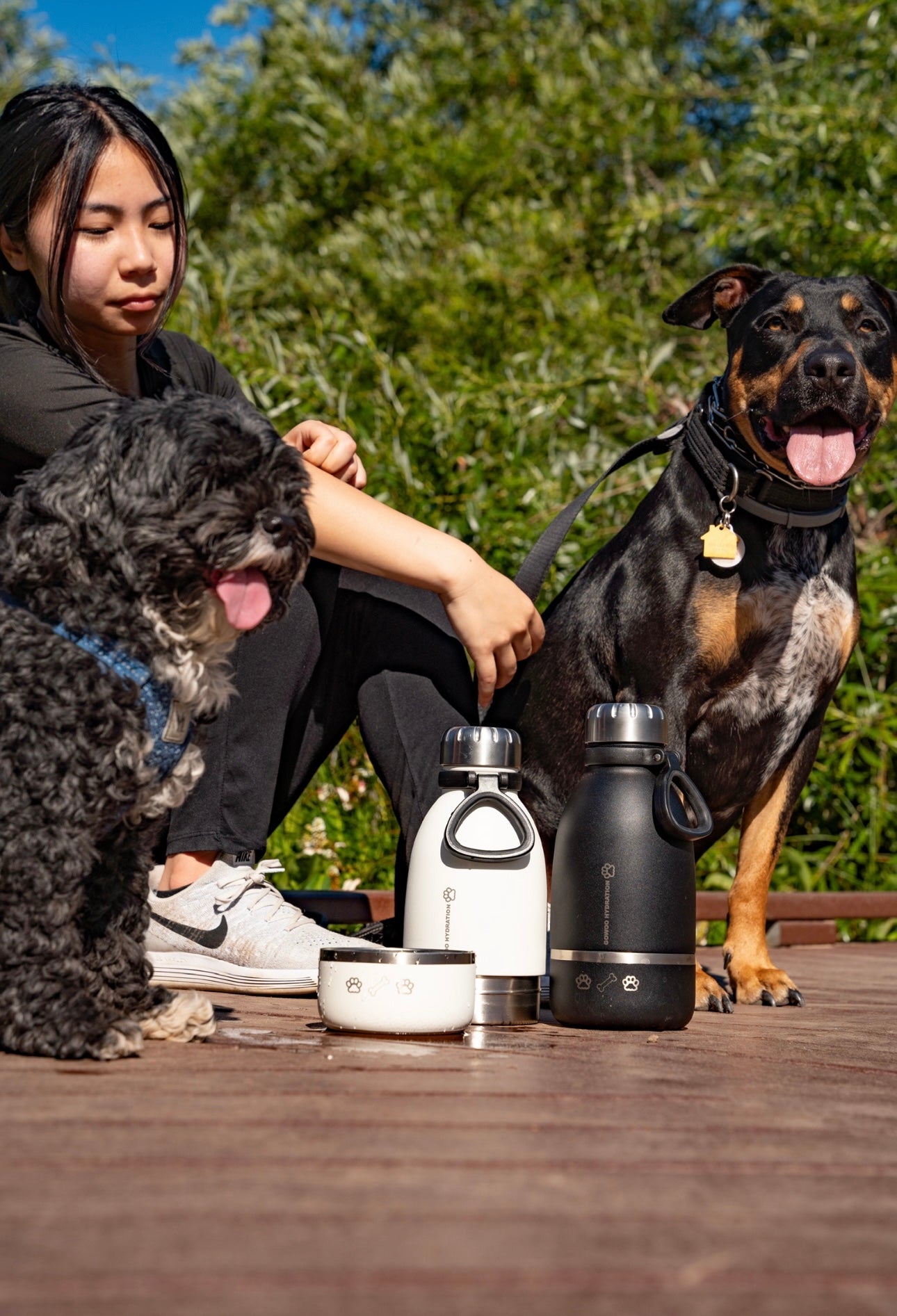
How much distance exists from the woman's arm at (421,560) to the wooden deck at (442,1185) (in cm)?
104

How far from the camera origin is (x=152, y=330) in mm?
3188

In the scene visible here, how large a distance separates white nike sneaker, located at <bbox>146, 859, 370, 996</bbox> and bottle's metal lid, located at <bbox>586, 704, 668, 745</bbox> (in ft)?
2.36

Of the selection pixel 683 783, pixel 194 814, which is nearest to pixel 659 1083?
pixel 683 783

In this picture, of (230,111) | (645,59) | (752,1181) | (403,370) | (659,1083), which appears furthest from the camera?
(230,111)

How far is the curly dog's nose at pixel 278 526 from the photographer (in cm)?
224

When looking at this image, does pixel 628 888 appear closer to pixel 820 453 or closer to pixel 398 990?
pixel 398 990

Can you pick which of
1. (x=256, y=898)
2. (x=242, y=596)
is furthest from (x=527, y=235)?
(x=242, y=596)

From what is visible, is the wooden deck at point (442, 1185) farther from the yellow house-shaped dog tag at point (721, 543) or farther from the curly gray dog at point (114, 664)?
the yellow house-shaped dog tag at point (721, 543)

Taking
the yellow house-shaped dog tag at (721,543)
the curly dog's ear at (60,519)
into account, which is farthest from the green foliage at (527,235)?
the curly dog's ear at (60,519)

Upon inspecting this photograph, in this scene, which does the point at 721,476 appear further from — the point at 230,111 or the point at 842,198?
the point at 230,111

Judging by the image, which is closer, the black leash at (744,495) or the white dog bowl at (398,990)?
the white dog bowl at (398,990)

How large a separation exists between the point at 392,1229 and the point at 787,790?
2975 millimetres

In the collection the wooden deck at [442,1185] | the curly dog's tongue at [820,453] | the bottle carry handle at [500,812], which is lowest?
the wooden deck at [442,1185]

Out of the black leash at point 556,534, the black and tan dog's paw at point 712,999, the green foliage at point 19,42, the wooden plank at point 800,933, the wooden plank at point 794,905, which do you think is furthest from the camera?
the green foliage at point 19,42
